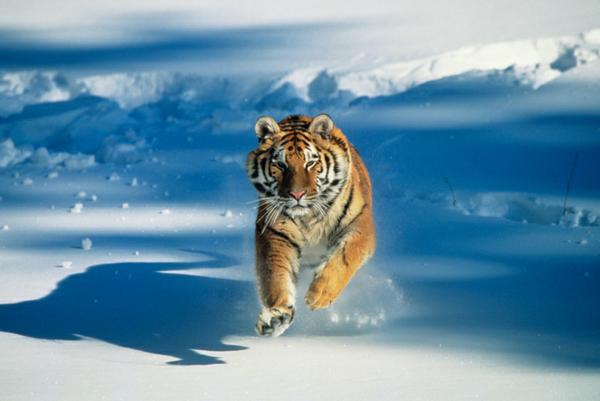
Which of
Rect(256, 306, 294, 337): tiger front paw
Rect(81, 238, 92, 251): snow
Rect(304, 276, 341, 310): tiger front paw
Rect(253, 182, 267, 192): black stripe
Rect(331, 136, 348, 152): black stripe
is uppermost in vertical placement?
Rect(81, 238, 92, 251): snow

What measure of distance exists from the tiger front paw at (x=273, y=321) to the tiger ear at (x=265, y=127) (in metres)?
0.62

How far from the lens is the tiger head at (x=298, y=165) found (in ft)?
10.6

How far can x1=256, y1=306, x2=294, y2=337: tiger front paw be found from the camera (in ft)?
9.75

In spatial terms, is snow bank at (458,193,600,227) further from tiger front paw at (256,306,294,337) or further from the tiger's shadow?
tiger front paw at (256,306,294,337)

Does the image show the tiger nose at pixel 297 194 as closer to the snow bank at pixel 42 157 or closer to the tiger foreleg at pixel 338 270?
the tiger foreleg at pixel 338 270

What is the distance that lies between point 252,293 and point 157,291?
0.37 meters

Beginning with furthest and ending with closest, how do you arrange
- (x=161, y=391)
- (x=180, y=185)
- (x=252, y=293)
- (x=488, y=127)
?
(x=180, y=185) < (x=488, y=127) < (x=252, y=293) < (x=161, y=391)

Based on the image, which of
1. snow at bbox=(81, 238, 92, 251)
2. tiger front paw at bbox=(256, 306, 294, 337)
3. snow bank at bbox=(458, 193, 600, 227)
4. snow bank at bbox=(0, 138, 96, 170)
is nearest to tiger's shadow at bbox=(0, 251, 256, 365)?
tiger front paw at bbox=(256, 306, 294, 337)

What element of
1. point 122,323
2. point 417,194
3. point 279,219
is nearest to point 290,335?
point 279,219

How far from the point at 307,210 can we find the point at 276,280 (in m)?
0.26

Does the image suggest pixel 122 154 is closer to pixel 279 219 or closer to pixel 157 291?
pixel 157 291

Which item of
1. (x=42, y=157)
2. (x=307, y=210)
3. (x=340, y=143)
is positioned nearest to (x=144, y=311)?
(x=307, y=210)

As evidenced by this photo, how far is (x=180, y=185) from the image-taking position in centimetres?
673

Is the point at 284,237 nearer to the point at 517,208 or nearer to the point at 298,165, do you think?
the point at 298,165
